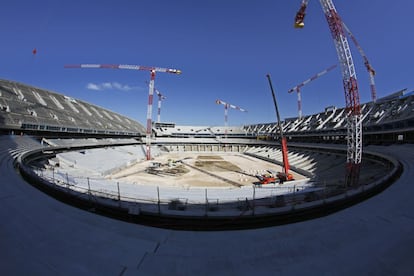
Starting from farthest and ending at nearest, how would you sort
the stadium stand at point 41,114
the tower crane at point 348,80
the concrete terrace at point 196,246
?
the stadium stand at point 41,114
the tower crane at point 348,80
the concrete terrace at point 196,246

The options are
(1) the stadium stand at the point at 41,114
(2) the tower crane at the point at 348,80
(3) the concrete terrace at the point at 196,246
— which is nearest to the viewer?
(3) the concrete terrace at the point at 196,246

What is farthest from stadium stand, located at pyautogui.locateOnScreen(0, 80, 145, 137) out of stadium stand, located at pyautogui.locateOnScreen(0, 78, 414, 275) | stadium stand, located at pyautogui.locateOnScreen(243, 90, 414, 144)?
stadium stand, located at pyautogui.locateOnScreen(243, 90, 414, 144)

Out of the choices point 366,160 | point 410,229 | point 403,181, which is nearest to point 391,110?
point 366,160

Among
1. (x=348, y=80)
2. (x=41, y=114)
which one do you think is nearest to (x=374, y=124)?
(x=348, y=80)

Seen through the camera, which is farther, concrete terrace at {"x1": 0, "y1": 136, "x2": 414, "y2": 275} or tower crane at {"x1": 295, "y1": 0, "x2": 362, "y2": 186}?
tower crane at {"x1": 295, "y1": 0, "x2": 362, "y2": 186}

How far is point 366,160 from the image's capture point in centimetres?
3094

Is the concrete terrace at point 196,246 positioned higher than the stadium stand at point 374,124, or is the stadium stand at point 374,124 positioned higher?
the stadium stand at point 374,124

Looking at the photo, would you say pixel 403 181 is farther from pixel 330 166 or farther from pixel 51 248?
pixel 330 166

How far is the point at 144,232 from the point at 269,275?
12.4 feet

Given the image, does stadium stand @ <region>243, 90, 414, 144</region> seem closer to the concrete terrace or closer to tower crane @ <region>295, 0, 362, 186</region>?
tower crane @ <region>295, 0, 362, 186</region>

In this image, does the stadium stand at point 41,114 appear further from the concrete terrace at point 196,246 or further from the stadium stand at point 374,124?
the stadium stand at point 374,124

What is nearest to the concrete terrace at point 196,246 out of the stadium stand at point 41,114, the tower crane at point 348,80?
the tower crane at point 348,80

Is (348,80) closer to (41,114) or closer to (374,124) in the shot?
(374,124)

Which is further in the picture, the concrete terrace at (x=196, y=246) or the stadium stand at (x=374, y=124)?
the stadium stand at (x=374, y=124)
